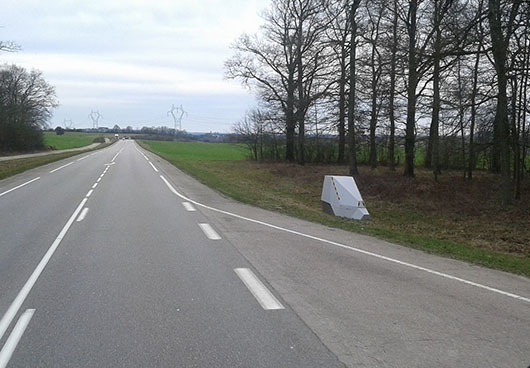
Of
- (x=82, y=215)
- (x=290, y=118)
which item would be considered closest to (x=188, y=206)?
(x=82, y=215)

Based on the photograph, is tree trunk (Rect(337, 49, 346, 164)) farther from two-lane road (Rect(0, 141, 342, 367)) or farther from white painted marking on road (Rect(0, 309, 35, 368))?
white painted marking on road (Rect(0, 309, 35, 368))

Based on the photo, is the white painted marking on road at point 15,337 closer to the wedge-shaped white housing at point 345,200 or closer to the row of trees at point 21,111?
the wedge-shaped white housing at point 345,200

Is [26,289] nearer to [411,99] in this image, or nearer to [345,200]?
[345,200]

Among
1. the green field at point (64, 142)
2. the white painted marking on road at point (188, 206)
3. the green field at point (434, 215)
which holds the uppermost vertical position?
the green field at point (64, 142)

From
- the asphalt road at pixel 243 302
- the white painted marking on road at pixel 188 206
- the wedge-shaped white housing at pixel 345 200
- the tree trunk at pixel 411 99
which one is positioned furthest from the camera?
the tree trunk at pixel 411 99

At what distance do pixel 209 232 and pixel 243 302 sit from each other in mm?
5422

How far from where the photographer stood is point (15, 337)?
4.88m

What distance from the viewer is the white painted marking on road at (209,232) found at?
35.1 feet

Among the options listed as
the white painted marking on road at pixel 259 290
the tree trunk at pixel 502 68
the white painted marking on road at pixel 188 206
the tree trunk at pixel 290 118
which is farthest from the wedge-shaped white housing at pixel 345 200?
the tree trunk at pixel 290 118

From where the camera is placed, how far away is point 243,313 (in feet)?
18.5

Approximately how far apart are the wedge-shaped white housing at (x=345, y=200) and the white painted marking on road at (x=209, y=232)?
5.34 m

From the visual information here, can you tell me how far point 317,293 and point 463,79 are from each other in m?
24.2

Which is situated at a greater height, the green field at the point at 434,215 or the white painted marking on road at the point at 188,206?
the white painted marking on road at the point at 188,206

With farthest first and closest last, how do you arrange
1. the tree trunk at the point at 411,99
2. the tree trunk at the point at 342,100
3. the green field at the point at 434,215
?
the tree trunk at the point at 342,100 < the tree trunk at the point at 411,99 < the green field at the point at 434,215
